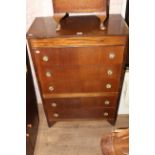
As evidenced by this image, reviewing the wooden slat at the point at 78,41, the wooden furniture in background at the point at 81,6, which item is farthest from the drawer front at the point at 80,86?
the wooden furniture in background at the point at 81,6

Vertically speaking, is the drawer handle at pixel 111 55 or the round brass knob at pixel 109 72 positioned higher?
the drawer handle at pixel 111 55

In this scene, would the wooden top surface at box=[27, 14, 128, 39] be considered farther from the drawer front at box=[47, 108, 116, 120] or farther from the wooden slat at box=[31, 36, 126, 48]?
the drawer front at box=[47, 108, 116, 120]

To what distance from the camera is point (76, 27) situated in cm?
173

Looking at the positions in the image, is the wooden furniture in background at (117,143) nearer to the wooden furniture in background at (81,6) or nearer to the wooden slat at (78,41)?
the wooden slat at (78,41)

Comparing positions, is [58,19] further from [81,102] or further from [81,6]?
[81,102]

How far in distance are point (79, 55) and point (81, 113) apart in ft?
2.19

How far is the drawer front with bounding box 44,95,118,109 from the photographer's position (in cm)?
195

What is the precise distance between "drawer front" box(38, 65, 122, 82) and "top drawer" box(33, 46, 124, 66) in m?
0.04

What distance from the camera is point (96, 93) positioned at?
1911 millimetres

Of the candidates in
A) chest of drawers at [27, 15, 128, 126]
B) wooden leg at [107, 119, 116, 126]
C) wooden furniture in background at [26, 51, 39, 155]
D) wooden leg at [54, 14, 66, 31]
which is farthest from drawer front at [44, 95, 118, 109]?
wooden leg at [54, 14, 66, 31]

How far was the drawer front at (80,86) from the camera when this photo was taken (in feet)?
6.03
